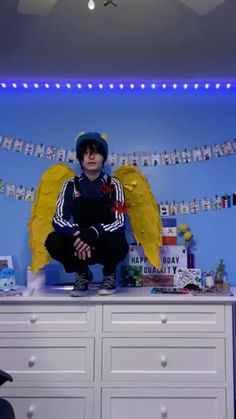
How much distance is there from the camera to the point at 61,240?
5.98 ft

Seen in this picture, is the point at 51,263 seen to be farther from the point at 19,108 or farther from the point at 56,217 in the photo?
the point at 19,108

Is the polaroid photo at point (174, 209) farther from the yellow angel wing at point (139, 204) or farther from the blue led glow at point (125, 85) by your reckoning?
the blue led glow at point (125, 85)

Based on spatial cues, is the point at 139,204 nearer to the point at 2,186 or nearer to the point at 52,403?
the point at 2,186

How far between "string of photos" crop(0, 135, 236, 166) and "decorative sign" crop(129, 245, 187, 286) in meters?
0.54

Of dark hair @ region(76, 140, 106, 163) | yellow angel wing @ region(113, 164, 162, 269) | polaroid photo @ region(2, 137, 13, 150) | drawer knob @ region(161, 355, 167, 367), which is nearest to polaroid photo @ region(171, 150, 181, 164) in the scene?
yellow angel wing @ region(113, 164, 162, 269)

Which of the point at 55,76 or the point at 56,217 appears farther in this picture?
→ the point at 55,76

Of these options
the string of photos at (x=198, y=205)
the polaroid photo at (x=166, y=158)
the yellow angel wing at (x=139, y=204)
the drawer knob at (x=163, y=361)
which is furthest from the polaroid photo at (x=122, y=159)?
the drawer knob at (x=163, y=361)

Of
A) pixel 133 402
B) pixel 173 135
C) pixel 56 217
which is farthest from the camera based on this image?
pixel 173 135

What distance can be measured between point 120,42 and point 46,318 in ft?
4.61

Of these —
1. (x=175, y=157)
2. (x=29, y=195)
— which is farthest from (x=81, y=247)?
(x=175, y=157)

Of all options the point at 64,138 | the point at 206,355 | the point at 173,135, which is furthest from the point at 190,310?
the point at 64,138

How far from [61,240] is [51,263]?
0.47m

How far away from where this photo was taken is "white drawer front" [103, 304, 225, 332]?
1.77 metres

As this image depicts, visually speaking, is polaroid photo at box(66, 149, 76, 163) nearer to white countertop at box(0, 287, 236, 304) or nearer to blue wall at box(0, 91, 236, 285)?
blue wall at box(0, 91, 236, 285)
